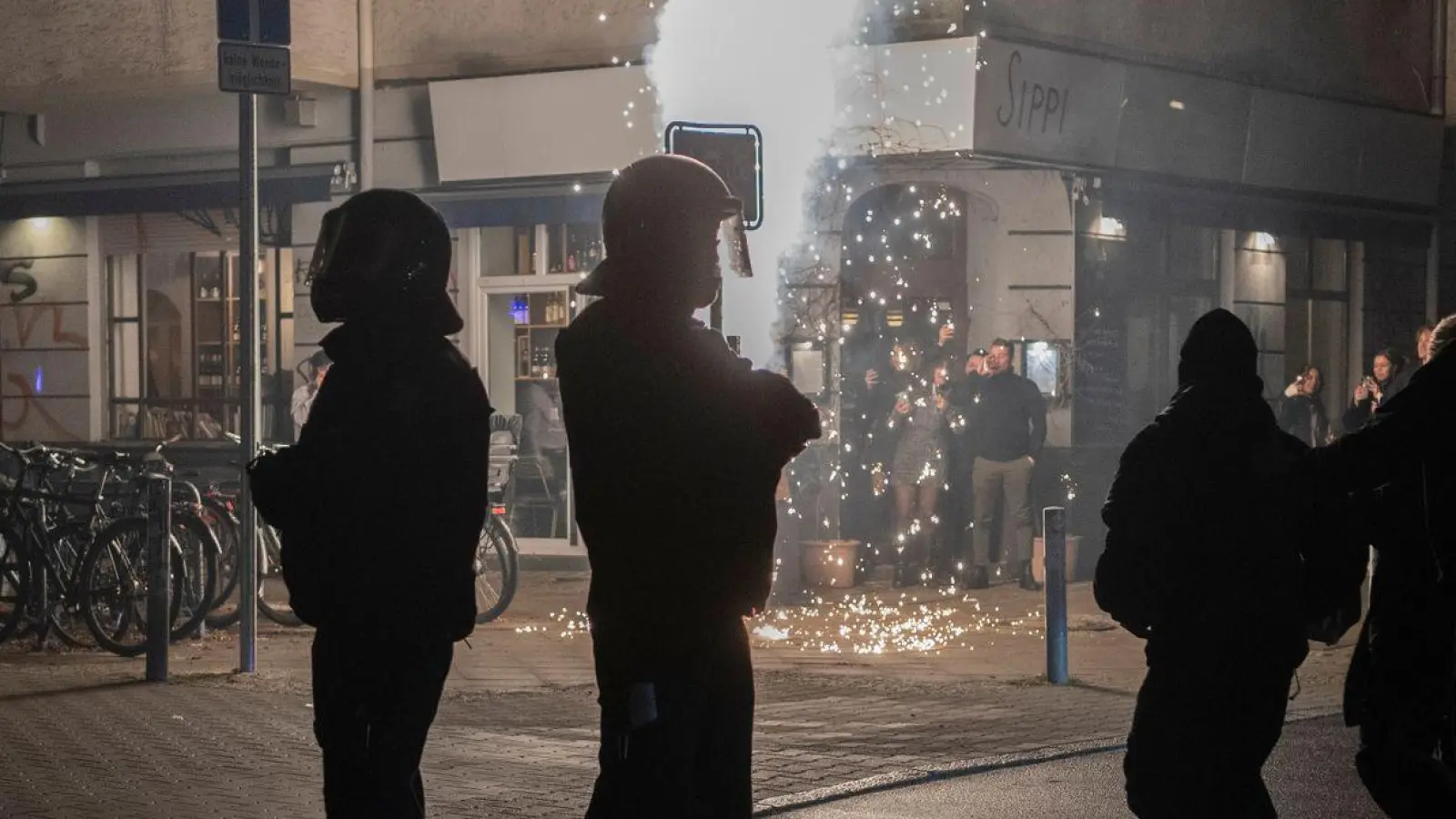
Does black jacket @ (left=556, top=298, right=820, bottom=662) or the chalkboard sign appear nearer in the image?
black jacket @ (left=556, top=298, right=820, bottom=662)

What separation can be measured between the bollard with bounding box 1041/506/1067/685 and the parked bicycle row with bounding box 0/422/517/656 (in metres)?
4.20

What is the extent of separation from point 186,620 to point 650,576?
9.52m

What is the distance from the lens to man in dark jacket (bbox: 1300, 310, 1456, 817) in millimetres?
5707

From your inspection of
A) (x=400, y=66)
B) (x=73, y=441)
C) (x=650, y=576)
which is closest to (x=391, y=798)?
(x=650, y=576)

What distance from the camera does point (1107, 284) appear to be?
19.1 meters

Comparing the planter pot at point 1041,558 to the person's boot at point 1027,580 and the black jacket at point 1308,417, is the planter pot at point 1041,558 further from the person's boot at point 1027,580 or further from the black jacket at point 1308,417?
the black jacket at point 1308,417

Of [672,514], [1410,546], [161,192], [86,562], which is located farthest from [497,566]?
[672,514]

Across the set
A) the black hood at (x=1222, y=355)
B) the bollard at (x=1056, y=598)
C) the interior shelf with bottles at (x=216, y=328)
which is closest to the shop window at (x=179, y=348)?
the interior shelf with bottles at (x=216, y=328)

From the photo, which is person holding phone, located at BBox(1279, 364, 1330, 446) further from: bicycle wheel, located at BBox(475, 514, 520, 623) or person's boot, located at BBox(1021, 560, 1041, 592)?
bicycle wheel, located at BBox(475, 514, 520, 623)

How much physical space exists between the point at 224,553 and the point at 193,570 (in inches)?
29.9

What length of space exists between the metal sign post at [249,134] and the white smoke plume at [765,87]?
6.52 meters

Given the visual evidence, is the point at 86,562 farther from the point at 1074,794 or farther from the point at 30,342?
the point at 30,342

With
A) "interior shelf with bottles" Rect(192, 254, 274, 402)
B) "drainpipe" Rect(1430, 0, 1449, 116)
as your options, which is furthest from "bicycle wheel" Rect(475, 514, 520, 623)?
"drainpipe" Rect(1430, 0, 1449, 116)

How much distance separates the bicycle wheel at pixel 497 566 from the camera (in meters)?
14.3
